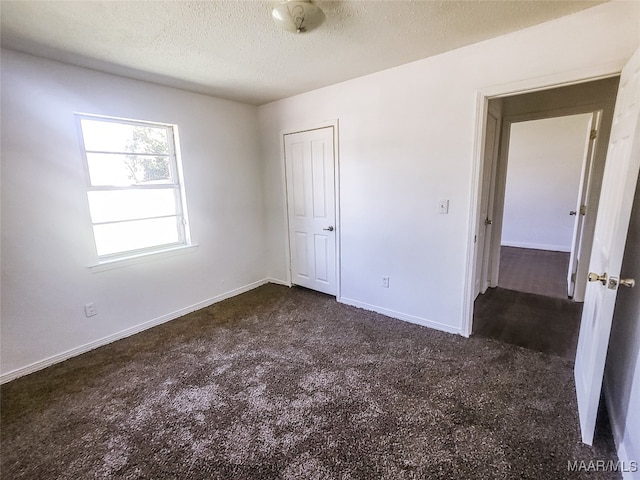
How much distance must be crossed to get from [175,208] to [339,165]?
1819mm

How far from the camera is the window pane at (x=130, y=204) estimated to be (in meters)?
2.59

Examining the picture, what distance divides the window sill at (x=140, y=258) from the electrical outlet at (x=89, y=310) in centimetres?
30

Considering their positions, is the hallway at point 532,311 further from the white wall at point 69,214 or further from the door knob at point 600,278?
the white wall at point 69,214

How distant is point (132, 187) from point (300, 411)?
2.48 meters

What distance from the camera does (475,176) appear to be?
233 centimetres

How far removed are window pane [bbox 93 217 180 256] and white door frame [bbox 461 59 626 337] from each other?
9.59 ft

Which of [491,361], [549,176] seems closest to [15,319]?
[491,361]

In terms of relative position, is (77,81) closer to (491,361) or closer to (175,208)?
(175,208)

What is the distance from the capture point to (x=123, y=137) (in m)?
2.73

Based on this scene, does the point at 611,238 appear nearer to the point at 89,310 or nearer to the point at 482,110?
the point at 482,110

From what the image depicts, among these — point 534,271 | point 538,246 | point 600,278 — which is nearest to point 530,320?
point 600,278

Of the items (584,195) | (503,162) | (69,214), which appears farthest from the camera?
(503,162)

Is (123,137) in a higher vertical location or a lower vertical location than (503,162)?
higher

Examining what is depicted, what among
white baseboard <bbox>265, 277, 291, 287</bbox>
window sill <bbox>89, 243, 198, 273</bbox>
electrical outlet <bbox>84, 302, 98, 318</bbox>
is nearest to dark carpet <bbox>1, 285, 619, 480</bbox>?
electrical outlet <bbox>84, 302, 98, 318</bbox>
